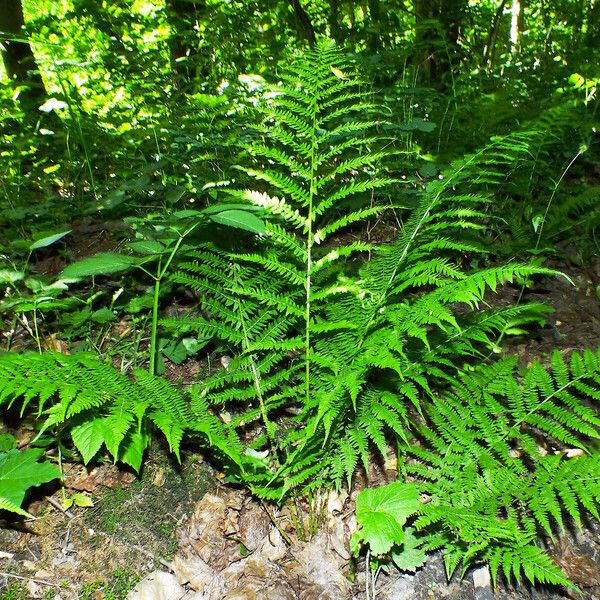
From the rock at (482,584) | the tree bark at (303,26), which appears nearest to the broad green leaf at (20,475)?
the rock at (482,584)

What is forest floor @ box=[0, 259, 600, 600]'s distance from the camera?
1786 mm

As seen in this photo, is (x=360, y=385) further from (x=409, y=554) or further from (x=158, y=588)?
(x=158, y=588)

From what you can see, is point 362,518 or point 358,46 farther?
point 358,46

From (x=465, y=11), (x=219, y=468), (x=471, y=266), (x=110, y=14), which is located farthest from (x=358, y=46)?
(x=219, y=468)

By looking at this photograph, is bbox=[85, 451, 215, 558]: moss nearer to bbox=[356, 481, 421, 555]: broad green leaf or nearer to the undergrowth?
the undergrowth

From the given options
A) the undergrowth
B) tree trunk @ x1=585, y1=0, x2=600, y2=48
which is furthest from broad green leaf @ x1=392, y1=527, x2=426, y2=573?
tree trunk @ x1=585, y1=0, x2=600, y2=48

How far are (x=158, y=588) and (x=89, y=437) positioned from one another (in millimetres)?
743

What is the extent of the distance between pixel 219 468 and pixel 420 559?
956mm

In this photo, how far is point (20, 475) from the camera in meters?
1.61

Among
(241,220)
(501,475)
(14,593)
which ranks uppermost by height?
(241,220)

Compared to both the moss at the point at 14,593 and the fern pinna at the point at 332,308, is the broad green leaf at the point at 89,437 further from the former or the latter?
the moss at the point at 14,593

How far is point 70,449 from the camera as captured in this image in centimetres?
203

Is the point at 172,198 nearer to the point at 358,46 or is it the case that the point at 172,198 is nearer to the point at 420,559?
the point at 420,559

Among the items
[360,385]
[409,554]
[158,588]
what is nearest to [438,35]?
[360,385]
